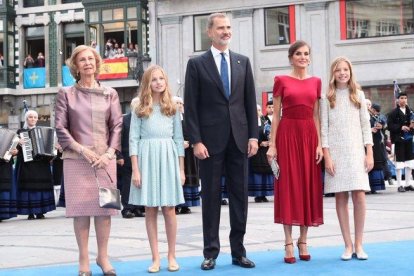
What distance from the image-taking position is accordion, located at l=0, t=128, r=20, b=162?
35.8 ft

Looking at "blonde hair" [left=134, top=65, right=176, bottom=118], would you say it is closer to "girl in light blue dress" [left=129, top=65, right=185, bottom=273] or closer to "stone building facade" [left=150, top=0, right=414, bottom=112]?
"girl in light blue dress" [left=129, top=65, right=185, bottom=273]

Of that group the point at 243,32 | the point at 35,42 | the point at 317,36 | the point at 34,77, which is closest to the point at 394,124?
the point at 317,36

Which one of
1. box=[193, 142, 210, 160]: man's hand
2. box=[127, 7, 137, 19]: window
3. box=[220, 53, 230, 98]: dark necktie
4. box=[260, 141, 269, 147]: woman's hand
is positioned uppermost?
box=[127, 7, 137, 19]: window

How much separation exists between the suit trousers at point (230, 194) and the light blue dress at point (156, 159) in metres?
0.25

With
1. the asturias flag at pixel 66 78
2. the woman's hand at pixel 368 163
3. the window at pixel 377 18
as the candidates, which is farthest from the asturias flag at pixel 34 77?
the woman's hand at pixel 368 163

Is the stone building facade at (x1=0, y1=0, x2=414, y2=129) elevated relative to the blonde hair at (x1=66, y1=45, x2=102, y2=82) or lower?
elevated

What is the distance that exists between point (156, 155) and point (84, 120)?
2.35 feet

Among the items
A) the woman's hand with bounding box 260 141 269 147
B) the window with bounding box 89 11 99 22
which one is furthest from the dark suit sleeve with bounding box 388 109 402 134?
the window with bounding box 89 11 99 22

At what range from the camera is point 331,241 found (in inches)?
288

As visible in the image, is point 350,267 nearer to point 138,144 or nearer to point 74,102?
point 138,144

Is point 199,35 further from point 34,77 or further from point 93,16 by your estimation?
point 34,77

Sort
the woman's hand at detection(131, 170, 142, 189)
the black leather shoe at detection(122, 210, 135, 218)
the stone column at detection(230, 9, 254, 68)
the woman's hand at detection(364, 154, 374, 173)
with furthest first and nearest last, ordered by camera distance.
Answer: the stone column at detection(230, 9, 254, 68)
the black leather shoe at detection(122, 210, 135, 218)
the woman's hand at detection(364, 154, 374, 173)
the woman's hand at detection(131, 170, 142, 189)

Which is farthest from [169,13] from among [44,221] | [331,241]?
[331,241]

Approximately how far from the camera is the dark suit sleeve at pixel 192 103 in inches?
228
